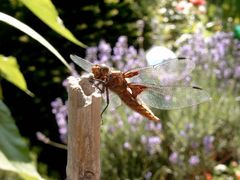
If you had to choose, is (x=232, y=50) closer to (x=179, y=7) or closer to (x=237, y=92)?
(x=237, y=92)

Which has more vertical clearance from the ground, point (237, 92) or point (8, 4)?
point (8, 4)

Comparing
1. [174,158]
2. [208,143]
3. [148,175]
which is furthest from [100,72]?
[208,143]

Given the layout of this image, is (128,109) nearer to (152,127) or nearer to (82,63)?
(152,127)

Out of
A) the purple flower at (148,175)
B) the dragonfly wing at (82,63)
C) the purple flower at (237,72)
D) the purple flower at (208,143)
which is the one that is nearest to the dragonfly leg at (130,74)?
the dragonfly wing at (82,63)

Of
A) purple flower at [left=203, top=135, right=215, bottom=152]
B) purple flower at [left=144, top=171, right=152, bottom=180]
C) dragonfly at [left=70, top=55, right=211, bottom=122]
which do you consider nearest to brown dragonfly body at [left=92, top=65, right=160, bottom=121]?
dragonfly at [left=70, top=55, right=211, bottom=122]

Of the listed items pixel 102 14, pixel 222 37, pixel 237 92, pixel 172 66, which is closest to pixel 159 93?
pixel 172 66

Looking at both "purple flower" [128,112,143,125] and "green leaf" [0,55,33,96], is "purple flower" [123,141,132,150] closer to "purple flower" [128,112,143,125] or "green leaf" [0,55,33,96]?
"purple flower" [128,112,143,125]
